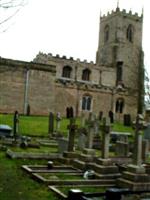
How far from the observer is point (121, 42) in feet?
216

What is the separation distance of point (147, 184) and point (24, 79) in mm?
31962

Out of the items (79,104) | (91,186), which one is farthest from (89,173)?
(79,104)

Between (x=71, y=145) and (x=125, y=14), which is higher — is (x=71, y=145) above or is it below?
below

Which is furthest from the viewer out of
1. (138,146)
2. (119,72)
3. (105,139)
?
(119,72)

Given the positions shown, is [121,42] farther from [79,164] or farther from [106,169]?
[106,169]

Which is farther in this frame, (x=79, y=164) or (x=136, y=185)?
(x=79, y=164)

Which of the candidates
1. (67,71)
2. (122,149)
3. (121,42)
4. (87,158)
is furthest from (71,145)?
(121,42)

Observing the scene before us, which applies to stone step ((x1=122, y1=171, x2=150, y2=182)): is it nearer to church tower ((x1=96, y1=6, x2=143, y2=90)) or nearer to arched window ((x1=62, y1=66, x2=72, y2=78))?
arched window ((x1=62, y1=66, x2=72, y2=78))

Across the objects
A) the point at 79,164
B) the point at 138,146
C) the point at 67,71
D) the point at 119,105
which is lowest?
Result: the point at 79,164

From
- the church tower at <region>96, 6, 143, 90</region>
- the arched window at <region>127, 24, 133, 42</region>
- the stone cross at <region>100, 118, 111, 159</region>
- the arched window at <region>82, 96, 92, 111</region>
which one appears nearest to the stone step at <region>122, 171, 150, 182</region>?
the stone cross at <region>100, 118, 111, 159</region>

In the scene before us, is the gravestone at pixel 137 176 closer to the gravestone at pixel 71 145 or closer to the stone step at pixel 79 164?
the stone step at pixel 79 164

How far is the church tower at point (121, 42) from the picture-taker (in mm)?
63625

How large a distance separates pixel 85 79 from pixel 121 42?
12.6 metres

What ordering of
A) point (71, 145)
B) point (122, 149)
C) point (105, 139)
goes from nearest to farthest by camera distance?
point (105, 139) → point (71, 145) → point (122, 149)
